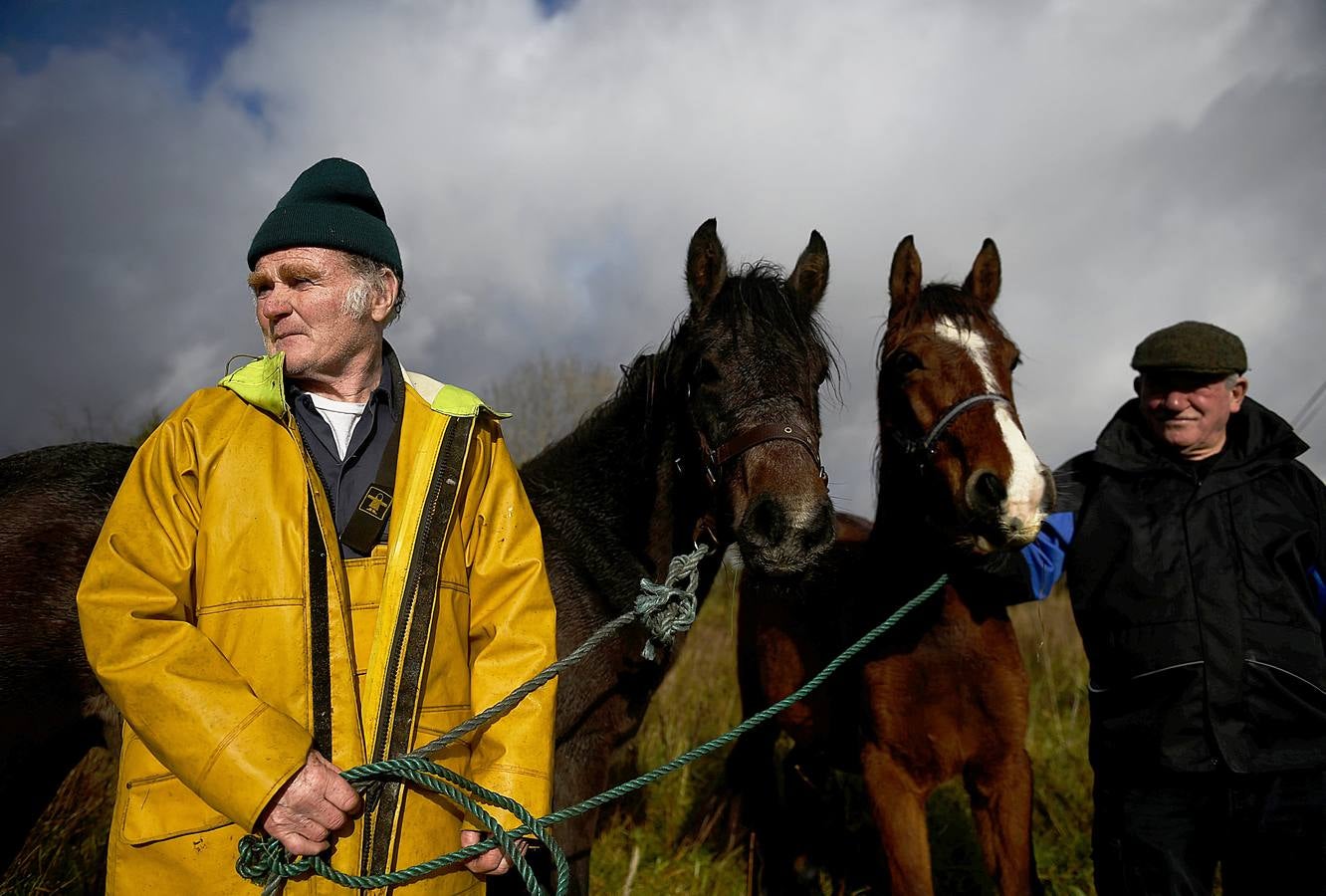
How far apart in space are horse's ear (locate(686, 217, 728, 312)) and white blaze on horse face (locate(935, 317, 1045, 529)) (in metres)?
1.02

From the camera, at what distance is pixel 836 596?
3879 mm

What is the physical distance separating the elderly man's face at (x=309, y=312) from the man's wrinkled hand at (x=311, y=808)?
87 cm

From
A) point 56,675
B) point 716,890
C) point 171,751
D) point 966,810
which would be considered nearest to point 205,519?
point 171,751

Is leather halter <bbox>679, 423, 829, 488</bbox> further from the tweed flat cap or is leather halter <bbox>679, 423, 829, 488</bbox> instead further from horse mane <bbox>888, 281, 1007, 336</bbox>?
the tweed flat cap

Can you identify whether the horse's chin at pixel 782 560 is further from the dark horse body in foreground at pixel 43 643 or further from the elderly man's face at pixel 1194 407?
the dark horse body in foreground at pixel 43 643

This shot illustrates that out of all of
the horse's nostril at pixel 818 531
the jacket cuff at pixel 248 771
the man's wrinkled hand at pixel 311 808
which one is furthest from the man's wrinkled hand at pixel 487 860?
the horse's nostril at pixel 818 531

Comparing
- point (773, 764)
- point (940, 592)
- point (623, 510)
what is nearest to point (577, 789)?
point (623, 510)

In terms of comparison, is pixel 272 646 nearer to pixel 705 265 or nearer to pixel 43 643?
pixel 43 643

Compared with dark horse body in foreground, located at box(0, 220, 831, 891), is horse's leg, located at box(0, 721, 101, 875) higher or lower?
lower

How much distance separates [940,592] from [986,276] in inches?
58.9

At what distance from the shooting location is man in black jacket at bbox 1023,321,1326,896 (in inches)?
104

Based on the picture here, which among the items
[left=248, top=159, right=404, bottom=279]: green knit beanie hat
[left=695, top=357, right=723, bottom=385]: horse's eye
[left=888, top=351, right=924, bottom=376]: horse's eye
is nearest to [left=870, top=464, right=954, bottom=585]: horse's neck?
[left=888, top=351, right=924, bottom=376]: horse's eye

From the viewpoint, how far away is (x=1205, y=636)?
2.69 meters

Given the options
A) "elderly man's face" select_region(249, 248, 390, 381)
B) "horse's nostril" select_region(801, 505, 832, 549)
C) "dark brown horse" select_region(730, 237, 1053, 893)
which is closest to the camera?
"elderly man's face" select_region(249, 248, 390, 381)
